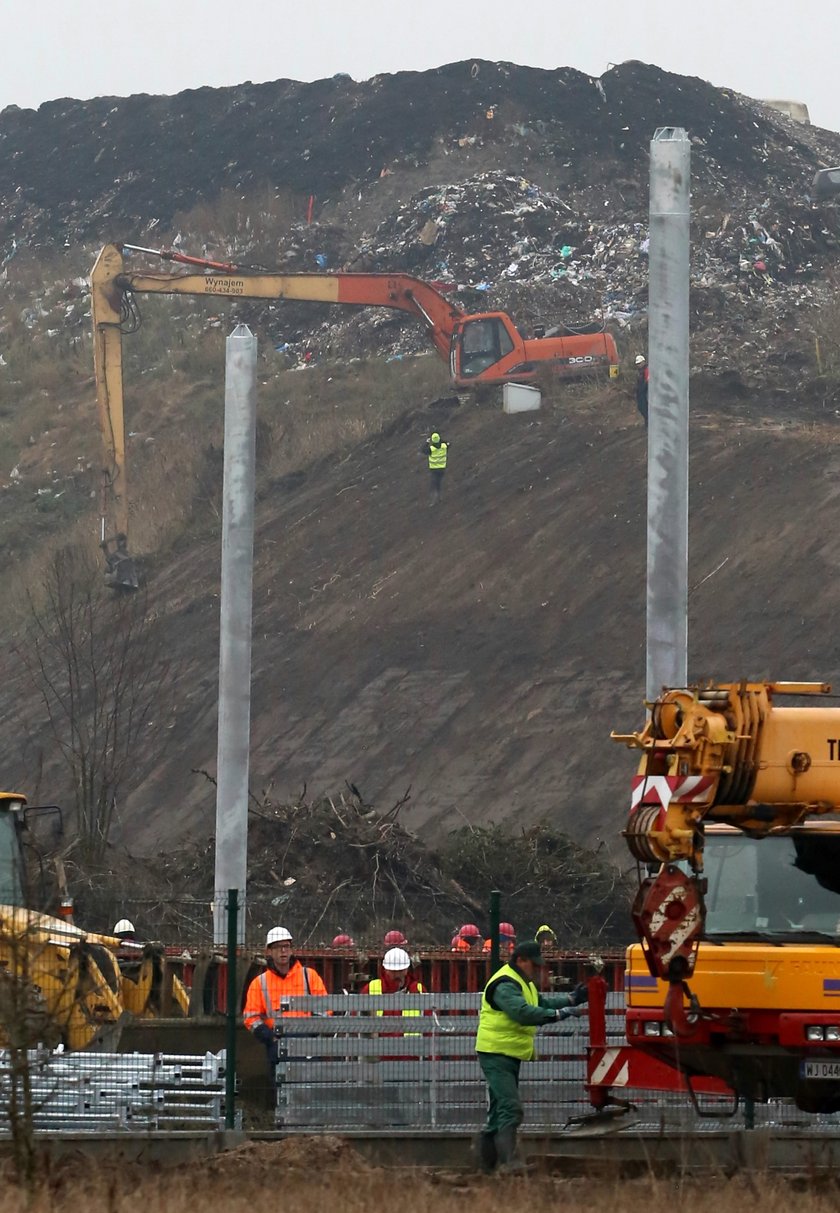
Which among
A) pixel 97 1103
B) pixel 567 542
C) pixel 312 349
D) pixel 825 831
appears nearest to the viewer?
pixel 825 831

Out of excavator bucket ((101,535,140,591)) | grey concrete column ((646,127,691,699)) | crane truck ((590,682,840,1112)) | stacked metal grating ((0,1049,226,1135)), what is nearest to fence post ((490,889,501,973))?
crane truck ((590,682,840,1112))

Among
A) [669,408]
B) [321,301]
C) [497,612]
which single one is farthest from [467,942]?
[321,301]

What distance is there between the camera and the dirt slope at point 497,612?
33.8 metres

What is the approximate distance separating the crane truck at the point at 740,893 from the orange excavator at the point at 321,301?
99.1ft

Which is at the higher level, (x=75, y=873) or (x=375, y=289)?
(x=375, y=289)

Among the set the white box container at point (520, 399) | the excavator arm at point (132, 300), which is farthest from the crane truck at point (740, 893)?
the white box container at point (520, 399)

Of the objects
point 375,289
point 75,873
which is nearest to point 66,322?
point 375,289

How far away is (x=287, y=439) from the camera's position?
168 feet

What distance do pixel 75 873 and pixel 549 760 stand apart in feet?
34.8

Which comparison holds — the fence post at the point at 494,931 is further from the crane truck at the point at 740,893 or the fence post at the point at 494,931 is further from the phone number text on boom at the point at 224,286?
the phone number text on boom at the point at 224,286

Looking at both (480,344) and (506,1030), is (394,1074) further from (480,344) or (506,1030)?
(480,344)

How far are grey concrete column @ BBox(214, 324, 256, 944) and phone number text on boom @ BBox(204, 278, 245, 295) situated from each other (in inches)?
795

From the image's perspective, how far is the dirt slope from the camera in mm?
33812

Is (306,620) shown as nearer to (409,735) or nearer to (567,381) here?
(409,735)
